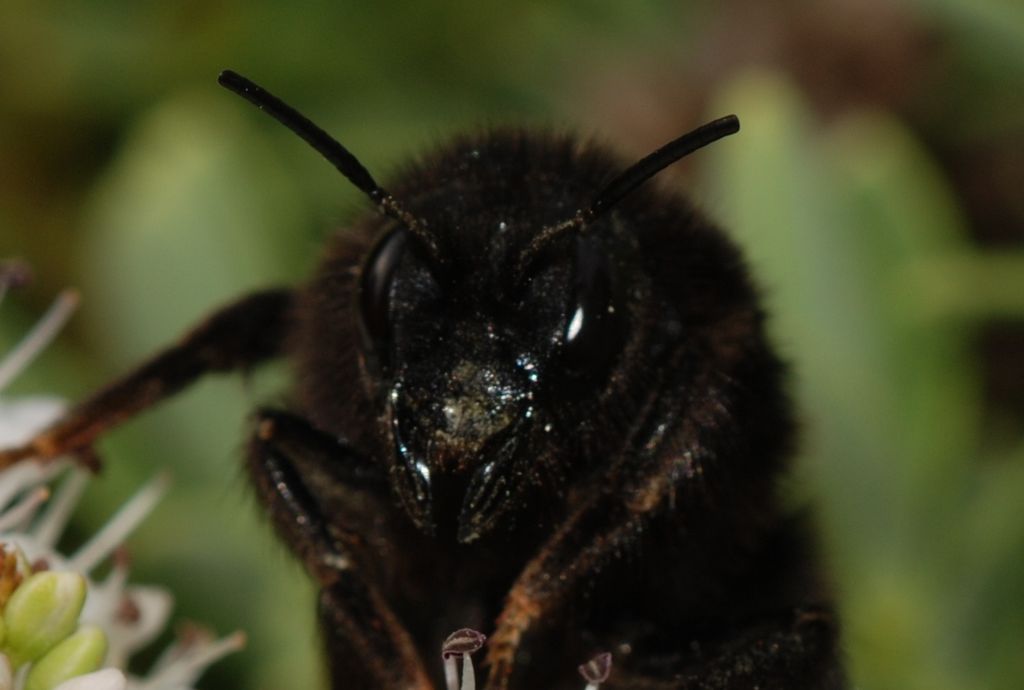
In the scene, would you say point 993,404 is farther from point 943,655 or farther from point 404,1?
point 404,1

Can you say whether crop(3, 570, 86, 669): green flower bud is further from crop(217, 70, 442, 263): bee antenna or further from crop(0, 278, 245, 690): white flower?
crop(217, 70, 442, 263): bee antenna

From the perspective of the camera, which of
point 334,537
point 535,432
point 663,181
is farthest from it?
point 663,181

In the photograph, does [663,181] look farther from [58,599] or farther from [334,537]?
[58,599]

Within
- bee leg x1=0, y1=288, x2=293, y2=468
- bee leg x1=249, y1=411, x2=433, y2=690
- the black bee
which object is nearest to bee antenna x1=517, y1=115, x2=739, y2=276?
the black bee

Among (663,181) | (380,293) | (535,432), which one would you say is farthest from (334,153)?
(663,181)

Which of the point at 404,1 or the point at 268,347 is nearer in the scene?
the point at 268,347

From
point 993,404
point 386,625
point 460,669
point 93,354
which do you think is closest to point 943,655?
point 993,404
